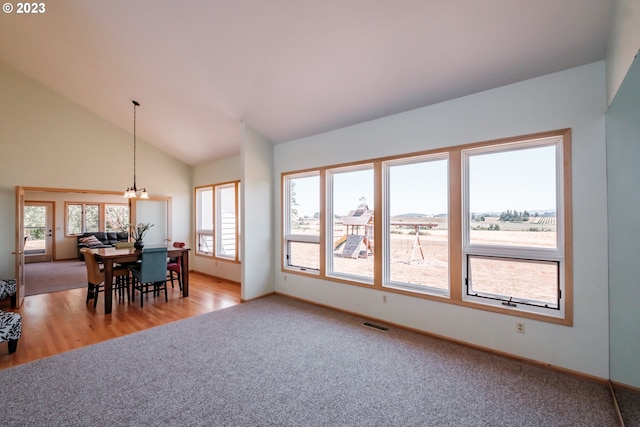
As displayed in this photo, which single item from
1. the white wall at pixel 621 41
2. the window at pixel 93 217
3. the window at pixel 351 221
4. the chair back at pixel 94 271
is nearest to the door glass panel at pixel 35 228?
the window at pixel 93 217

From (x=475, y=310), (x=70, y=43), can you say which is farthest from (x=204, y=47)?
(x=475, y=310)

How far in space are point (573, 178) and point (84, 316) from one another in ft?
20.1

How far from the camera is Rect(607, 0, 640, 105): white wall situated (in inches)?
60.4

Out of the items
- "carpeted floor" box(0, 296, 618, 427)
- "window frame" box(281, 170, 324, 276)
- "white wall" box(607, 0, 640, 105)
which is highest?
"white wall" box(607, 0, 640, 105)

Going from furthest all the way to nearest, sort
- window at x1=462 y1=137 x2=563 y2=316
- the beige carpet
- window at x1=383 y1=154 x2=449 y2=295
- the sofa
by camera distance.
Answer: the sofa
the beige carpet
window at x1=383 y1=154 x2=449 y2=295
window at x1=462 y1=137 x2=563 y2=316

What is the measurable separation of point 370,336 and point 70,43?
18.2 ft

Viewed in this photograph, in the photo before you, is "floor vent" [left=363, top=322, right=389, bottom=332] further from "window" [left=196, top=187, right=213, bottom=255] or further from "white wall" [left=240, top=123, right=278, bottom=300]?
"window" [left=196, top=187, right=213, bottom=255]

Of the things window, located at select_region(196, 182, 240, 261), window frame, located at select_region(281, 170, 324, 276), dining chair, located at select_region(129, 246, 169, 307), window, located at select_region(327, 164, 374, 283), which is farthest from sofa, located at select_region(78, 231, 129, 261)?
window, located at select_region(327, 164, 374, 283)

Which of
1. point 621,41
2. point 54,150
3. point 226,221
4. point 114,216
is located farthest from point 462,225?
point 114,216

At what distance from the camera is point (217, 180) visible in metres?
6.40

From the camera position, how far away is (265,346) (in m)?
2.97

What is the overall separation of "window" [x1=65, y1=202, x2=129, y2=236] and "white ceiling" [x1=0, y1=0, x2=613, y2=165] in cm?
662

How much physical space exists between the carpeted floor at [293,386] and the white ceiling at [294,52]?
9.19ft

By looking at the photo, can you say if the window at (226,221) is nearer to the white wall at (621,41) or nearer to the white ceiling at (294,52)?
the white ceiling at (294,52)
